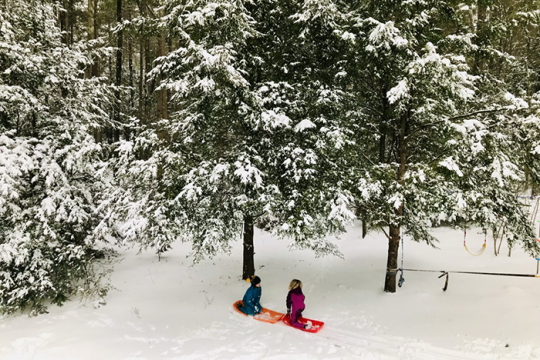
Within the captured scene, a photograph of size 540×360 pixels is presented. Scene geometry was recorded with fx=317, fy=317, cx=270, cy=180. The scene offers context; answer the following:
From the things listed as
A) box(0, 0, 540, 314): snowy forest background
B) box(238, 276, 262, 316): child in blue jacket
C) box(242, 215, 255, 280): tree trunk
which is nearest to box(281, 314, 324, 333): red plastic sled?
box(238, 276, 262, 316): child in blue jacket

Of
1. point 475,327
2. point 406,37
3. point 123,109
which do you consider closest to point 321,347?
point 475,327

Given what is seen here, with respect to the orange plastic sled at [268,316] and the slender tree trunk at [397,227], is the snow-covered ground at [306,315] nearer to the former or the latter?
the orange plastic sled at [268,316]

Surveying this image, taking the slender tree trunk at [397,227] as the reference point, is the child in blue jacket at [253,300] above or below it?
below

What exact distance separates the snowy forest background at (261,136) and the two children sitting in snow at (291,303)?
3.72 feet

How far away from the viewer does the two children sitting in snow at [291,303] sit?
7.40 meters

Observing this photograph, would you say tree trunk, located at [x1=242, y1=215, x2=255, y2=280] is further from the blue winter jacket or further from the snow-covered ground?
the blue winter jacket

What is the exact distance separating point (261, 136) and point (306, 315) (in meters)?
4.72

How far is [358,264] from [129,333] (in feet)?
25.7

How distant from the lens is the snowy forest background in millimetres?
6883

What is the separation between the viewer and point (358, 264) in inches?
458

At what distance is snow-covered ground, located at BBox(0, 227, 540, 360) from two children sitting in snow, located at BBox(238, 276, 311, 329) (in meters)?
0.26

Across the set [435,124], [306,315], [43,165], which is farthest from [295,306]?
[43,165]

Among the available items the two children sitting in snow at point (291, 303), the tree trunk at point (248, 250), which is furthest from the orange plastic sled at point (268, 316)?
the tree trunk at point (248, 250)

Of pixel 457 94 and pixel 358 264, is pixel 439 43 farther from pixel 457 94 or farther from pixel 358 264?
pixel 358 264
